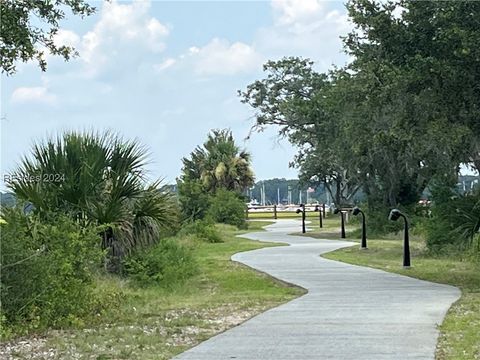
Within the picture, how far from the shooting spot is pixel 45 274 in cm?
1005

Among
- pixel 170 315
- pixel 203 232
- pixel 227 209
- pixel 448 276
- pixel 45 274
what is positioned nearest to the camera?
pixel 45 274

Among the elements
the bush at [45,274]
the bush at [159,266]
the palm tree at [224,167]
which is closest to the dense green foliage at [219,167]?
the palm tree at [224,167]

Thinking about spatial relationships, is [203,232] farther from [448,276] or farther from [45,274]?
[45,274]

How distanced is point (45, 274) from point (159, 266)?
672 centimetres

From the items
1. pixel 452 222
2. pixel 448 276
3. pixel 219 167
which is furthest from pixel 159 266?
pixel 219 167

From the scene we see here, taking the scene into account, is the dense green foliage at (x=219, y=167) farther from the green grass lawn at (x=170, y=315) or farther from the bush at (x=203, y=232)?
the green grass lawn at (x=170, y=315)

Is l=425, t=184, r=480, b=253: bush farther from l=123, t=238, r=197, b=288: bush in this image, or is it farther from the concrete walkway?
l=123, t=238, r=197, b=288: bush

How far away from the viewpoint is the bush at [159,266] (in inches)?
632

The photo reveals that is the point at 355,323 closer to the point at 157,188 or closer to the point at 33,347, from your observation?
the point at 33,347

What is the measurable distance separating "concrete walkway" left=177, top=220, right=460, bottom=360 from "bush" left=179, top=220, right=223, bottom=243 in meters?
20.4

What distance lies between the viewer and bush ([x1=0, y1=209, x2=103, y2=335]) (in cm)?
965

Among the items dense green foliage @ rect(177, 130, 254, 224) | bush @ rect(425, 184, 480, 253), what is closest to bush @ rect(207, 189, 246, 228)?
dense green foliage @ rect(177, 130, 254, 224)

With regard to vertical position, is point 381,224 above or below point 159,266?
above

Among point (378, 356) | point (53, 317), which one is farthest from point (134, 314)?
point (378, 356)
